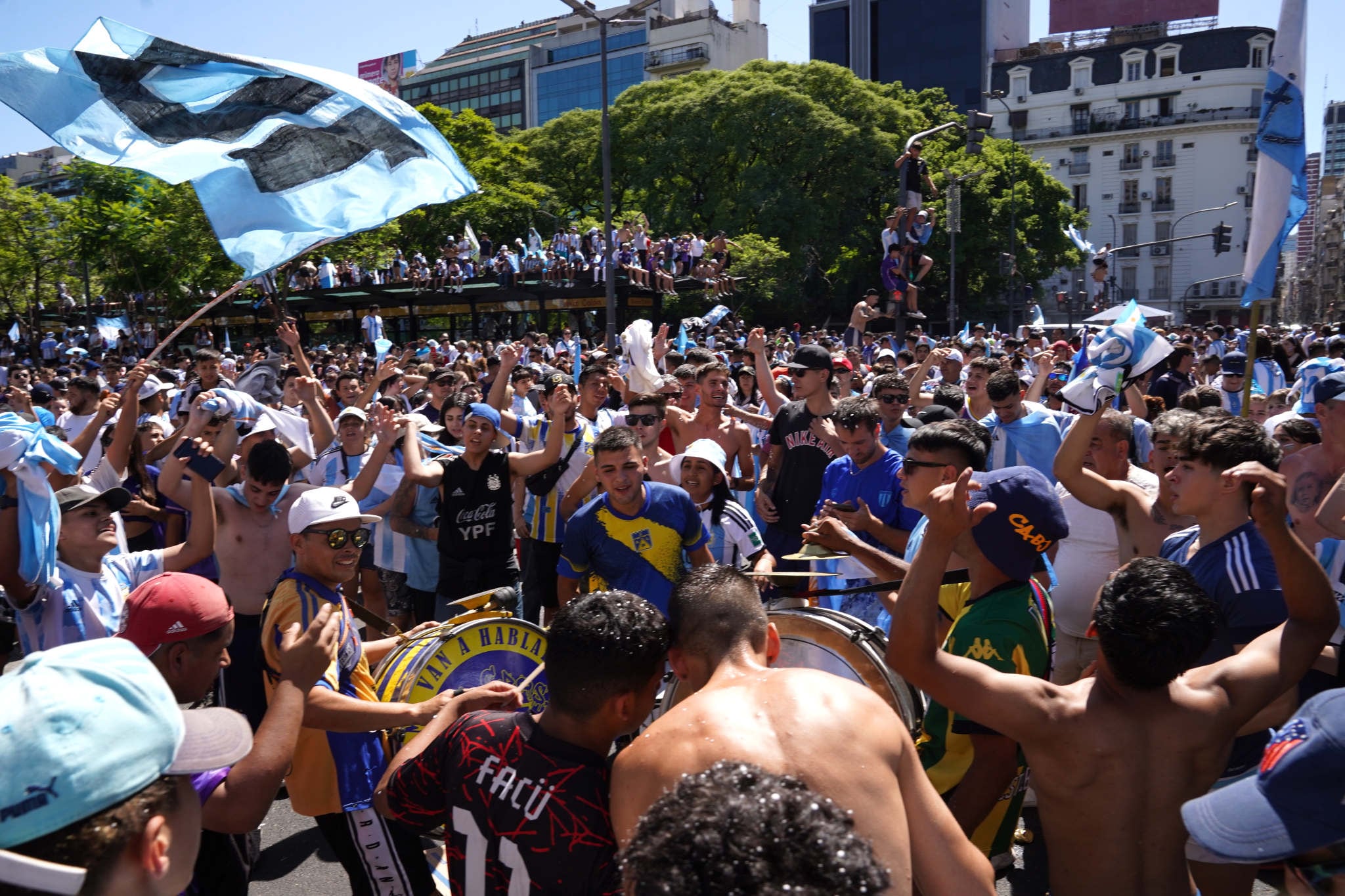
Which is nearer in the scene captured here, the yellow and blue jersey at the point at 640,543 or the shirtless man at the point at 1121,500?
the shirtless man at the point at 1121,500

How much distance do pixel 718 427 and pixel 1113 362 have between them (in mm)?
2828

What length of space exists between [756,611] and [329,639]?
1.10 m

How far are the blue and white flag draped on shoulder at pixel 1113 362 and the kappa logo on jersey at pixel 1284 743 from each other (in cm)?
297

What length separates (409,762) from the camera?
2.61 meters

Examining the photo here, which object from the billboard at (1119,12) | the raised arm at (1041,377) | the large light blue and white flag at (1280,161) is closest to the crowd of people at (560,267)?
the raised arm at (1041,377)

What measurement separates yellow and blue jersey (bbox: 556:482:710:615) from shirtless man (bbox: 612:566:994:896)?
2.42 m

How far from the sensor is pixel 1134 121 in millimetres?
77062

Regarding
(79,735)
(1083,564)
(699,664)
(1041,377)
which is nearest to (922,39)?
(1041,377)

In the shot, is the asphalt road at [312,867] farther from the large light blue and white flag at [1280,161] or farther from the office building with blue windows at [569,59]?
the office building with blue windows at [569,59]

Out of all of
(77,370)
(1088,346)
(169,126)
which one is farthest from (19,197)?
(1088,346)

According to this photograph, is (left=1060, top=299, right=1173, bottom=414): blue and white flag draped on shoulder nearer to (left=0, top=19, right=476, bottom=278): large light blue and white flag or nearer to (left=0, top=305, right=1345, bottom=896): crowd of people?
(left=0, top=305, right=1345, bottom=896): crowd of people

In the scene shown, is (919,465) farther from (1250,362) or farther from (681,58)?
(681,58)

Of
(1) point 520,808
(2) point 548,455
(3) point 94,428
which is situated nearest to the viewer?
(1) point 520,808

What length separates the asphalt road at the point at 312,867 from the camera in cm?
443
